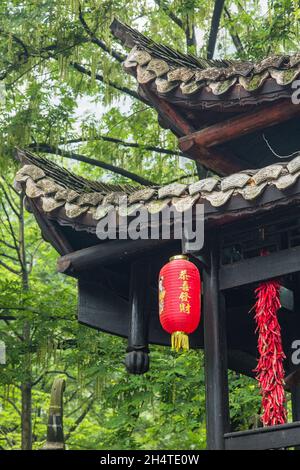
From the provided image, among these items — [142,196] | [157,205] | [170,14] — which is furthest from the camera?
[170,14]

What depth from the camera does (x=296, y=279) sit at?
26.2ft

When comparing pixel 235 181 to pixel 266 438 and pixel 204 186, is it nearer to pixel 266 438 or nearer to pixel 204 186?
pixel 204 186

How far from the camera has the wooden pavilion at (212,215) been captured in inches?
263

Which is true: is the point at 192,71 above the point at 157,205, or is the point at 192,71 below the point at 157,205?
above

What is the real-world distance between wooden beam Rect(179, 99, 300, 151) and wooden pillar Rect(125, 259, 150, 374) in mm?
1295

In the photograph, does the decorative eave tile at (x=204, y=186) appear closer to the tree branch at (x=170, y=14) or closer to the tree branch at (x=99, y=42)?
the tree branch at (x=99, y=42)

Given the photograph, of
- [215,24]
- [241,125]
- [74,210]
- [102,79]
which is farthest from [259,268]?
[102,79]

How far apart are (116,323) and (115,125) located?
7.37 metres

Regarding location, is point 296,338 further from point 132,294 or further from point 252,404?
point 252,404

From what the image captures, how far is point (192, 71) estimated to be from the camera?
793 cm

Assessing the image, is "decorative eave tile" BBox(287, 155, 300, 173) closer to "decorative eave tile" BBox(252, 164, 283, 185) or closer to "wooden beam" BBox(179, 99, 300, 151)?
"decorative eave tile" BBox(252, 164, 283, 185)

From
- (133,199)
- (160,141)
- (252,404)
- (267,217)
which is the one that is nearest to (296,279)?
(267,217)

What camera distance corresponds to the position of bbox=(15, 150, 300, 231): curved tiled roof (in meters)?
6.46

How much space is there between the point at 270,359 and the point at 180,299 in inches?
32.6
